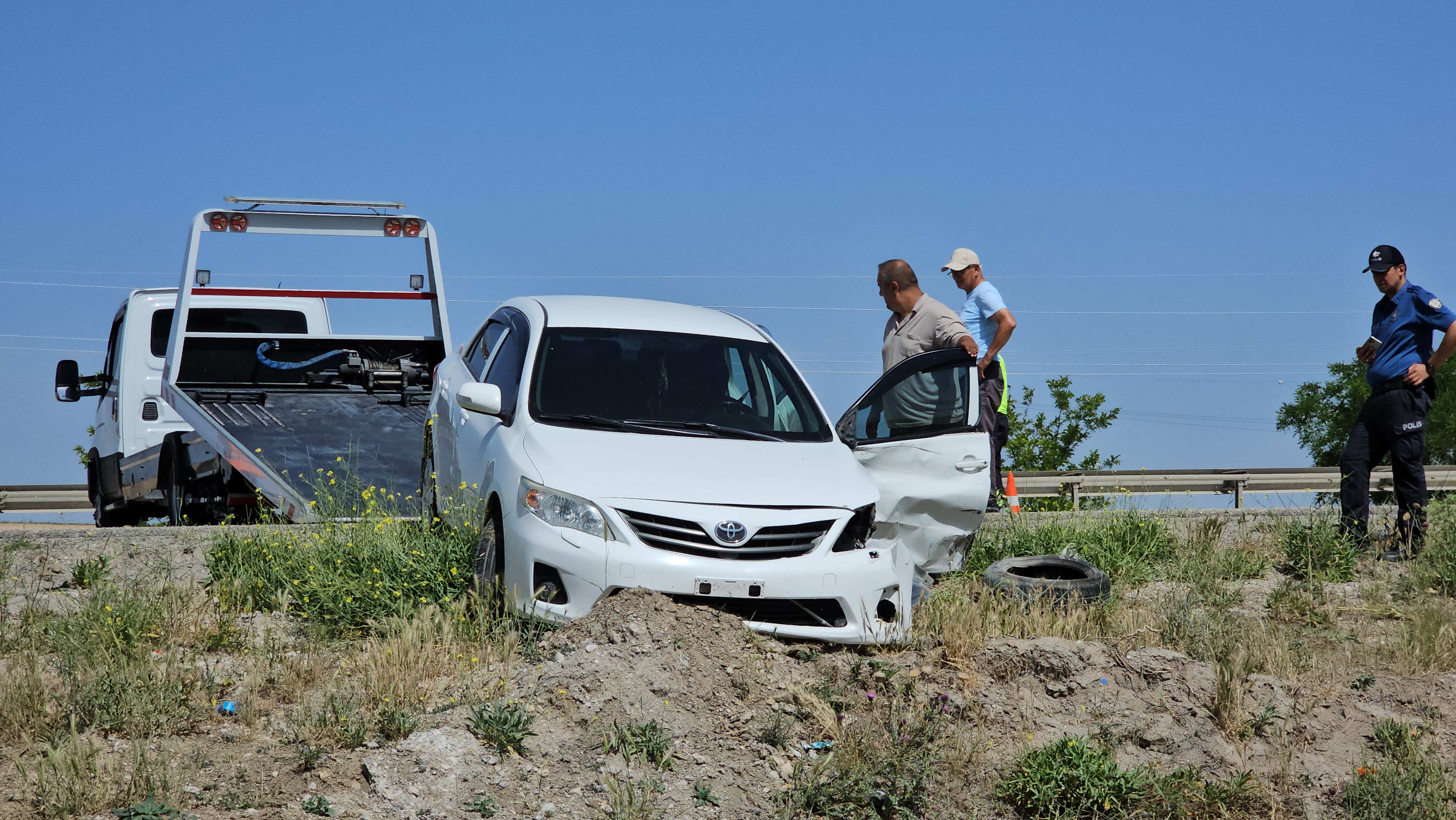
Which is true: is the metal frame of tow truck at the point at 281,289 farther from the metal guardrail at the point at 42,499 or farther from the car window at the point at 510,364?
the metal guardrail at the point at 42,499

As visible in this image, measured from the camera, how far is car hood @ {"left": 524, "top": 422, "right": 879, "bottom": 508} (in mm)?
5793

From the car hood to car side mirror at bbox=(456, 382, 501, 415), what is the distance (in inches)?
8.6

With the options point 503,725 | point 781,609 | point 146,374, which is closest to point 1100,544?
point 781,609

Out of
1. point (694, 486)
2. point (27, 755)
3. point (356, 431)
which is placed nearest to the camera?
→ point (27, 755)

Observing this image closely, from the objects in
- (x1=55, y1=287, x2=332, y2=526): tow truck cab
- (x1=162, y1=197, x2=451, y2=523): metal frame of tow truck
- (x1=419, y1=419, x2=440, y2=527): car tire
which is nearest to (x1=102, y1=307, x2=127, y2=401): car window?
(x1=55, y1=287, x2=332, y2=526): tow truck cab

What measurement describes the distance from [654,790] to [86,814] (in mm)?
1863

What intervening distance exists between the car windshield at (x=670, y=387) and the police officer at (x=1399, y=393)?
390 centimetres

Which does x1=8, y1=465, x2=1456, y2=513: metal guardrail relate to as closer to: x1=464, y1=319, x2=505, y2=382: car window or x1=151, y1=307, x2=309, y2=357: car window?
x1=151, y1=307, x2=309, y2=357: car window

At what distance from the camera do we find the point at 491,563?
6.22 metres

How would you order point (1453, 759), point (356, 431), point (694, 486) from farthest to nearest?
1. point (356, 431)
2. point (694, 486)
3. point (1453, 759)

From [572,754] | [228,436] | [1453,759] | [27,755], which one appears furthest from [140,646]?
[1453,759]

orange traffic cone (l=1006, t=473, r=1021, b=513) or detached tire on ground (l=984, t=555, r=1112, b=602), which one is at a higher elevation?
orange traffic cone (l=1006, t=473, r=1021, b=513)

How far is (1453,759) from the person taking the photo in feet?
17.9

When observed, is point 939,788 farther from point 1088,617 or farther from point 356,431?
point 356,431
